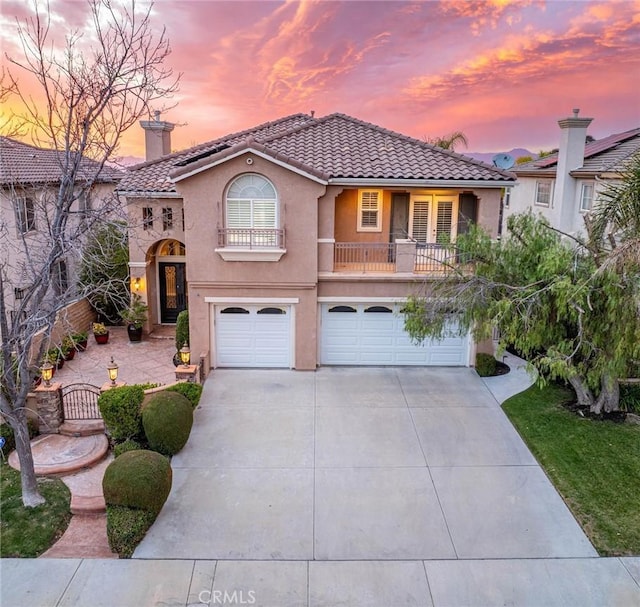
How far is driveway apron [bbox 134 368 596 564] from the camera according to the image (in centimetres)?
934

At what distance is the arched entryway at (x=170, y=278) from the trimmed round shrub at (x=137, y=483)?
12.2 meters

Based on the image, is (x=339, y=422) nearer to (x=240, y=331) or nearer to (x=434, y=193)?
(x=240, y=331)

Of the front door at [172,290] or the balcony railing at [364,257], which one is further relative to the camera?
the front door at [172,290]

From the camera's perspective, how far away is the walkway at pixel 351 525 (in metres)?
8.30

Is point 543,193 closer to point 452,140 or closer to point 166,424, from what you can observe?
point 452,140

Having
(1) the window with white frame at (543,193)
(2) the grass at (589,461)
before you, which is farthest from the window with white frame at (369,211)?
(1) the window with white frame at (543,193)

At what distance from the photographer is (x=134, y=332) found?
63.6 ft

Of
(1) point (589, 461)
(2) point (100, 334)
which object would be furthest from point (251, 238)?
(1) point (589, 461)

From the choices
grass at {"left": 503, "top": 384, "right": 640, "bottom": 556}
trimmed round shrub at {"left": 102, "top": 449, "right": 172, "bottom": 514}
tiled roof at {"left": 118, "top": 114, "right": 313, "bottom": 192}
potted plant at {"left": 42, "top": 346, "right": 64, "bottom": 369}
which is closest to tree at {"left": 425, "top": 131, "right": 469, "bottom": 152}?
tiled roof at {"left": 118, "top": 114, "right": 313, "bottom": 192}

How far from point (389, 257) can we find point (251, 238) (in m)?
5.26

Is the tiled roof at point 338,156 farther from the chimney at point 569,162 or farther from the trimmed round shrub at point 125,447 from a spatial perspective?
the chimney at point 569,162

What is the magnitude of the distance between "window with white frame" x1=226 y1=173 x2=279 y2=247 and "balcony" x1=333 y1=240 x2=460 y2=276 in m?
2.18

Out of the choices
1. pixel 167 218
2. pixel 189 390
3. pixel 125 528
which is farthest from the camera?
pixel 167 218

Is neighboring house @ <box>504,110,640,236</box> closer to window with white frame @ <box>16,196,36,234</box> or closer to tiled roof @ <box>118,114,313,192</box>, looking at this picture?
tiled roof @ <box>118,114,313,192</box>
